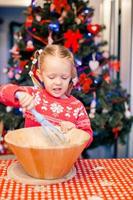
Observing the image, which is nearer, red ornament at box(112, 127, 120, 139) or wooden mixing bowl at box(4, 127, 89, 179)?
wooden mixing bowl at box(4, 127, 89, 179)

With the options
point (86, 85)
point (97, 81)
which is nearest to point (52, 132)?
point (86, 85)

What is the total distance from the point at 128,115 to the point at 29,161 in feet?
5.94

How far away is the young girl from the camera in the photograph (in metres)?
1.28

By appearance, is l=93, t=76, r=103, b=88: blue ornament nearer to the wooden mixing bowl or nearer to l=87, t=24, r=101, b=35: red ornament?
l=87, t=24, r=101, b=35: red ornament

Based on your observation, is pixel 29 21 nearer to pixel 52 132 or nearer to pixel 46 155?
pixel 52 132

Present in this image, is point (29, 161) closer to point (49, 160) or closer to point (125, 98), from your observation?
point (49, 160)

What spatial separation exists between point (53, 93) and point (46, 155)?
38 cm

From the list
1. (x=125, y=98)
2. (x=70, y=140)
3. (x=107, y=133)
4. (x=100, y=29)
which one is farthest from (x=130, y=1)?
(x=70, y=140)

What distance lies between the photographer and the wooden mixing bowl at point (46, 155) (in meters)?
1.06

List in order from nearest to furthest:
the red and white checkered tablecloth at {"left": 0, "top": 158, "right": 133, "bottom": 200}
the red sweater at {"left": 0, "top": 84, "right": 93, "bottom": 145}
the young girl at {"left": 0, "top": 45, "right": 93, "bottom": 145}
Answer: the red and white checkered tablecloth at {"left": 0, "top": 158, "right": 133, "bottom": 200} → the young girl at {"left": 0, "top": 45, "right": 93, "bottom": 145} → the red sweater at {"left": 0, "top": 84, "right": 93, "bottom": 145}

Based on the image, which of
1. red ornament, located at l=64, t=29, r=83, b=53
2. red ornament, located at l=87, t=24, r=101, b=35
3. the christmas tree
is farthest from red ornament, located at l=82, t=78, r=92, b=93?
red ornament, located at l=87, t=24, r=101, b=35

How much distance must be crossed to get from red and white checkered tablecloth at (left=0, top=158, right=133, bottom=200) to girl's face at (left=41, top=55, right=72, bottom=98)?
0.30 meters

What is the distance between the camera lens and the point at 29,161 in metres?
1.10

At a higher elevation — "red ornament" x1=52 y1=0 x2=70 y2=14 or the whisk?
"red ornament" x1=52 y1=0 x2=70 y2=14
